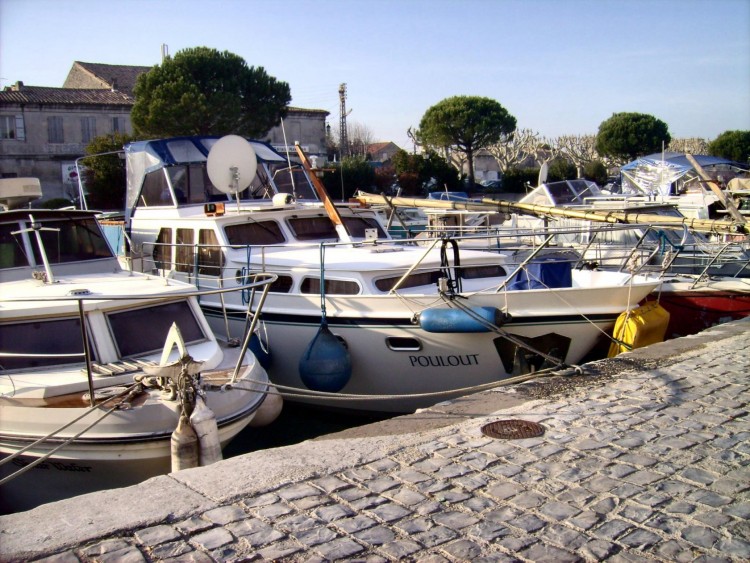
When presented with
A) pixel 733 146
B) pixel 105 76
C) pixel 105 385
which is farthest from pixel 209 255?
pixel 105 76

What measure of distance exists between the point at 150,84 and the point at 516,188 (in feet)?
62.7

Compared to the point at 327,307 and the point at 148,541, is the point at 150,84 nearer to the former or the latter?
the point at 327,307

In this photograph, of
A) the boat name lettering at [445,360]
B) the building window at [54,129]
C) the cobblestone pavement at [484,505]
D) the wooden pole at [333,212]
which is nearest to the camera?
the cobblestone pavement at [484,505]

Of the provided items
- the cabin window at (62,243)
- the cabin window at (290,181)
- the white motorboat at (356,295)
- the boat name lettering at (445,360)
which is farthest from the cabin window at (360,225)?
the cabin window at (62,243)

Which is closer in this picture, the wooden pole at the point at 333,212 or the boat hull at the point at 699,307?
the boat hull at the point at 699,307

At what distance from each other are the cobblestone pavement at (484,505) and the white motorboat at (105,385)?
1466 mm

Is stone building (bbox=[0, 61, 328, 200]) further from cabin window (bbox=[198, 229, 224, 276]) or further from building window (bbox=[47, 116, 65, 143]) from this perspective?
cabin window (bbox=[198, 229, 224, 276])

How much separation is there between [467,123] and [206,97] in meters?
15.6

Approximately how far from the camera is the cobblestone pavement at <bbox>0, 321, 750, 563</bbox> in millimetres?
3428

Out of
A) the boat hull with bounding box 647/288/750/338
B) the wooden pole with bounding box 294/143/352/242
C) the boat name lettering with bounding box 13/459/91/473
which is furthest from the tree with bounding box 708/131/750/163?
the boat name lettering with bounding box 13/459/91/473

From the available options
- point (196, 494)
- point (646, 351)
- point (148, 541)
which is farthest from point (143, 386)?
point (646, 351)

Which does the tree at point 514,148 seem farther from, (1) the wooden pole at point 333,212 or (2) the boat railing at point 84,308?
(2) the boat railing at point 84,308

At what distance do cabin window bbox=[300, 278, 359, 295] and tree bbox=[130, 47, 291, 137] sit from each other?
25511 mm

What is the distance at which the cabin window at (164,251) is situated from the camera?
36.2 feet
